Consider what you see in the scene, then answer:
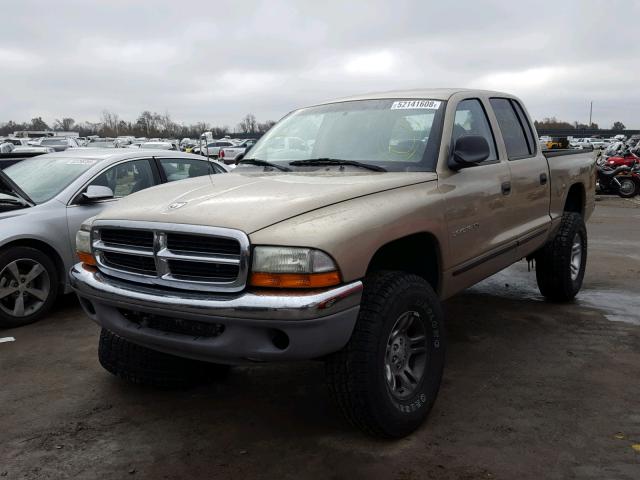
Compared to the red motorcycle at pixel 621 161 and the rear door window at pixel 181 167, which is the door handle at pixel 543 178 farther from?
the red motorcycle at pixel 621 161

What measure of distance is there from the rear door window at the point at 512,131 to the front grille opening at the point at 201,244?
2733 millimetres

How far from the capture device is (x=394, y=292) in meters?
3.01

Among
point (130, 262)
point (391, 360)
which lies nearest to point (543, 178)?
point (391, 360)

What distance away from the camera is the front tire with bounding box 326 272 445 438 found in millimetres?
2861

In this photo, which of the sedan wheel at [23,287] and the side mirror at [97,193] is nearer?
the sedan wheel at [23,287]

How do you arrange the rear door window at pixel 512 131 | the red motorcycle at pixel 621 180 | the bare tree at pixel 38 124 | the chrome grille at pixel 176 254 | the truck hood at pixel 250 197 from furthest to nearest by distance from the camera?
the bare tree at pixel 38 124
the red motorcycle at pixel 621 180
the rear door window at pixel 512 131
the truck hood at pixel 250 197
the chrome grille at pixel 176 254

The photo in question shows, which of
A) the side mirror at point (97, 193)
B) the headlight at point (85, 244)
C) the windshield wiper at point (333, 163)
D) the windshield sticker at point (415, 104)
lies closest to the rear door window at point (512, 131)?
the windshield sticker at point (415, 104)

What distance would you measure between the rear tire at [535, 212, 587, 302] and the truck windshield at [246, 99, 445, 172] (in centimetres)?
225

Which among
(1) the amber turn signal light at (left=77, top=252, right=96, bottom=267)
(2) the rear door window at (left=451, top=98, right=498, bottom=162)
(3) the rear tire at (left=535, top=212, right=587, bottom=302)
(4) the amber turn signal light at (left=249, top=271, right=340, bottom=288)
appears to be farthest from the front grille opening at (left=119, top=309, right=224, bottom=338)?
(3) the rear tire at (left=535, top=212, right=587, bottom=302)

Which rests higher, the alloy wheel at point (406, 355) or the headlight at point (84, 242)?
the headlight at point (84, 242)

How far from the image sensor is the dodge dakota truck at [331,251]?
270cm

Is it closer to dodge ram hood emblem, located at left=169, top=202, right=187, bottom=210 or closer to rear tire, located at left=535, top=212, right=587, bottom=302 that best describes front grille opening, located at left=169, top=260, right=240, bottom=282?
dodge ram hood emblem, located at left=169, top=202, right=187, bottom=210

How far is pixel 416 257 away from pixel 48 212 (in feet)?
11.8

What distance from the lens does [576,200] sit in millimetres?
6105
